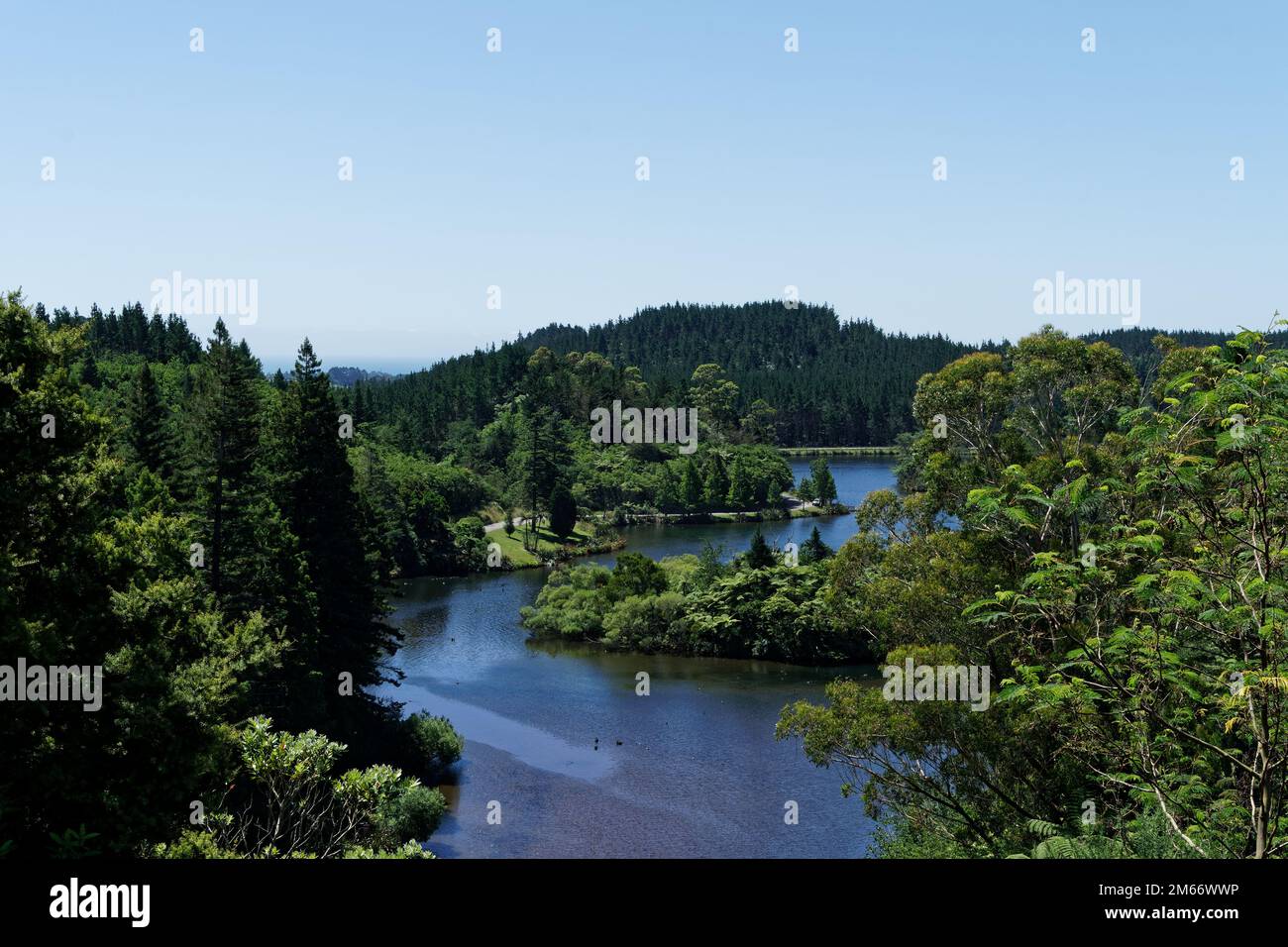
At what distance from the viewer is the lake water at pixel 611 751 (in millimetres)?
31719

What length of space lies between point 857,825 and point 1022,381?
15225 mm

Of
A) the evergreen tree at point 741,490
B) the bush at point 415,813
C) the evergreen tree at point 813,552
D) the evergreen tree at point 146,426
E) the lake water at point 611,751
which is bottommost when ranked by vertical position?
the lake water at point 611,751

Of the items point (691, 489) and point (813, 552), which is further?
point (691, 489)

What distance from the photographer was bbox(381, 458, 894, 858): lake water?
31719 millimetres

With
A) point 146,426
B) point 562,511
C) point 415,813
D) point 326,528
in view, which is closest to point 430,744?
point 415,813

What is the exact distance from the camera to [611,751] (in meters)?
40.2

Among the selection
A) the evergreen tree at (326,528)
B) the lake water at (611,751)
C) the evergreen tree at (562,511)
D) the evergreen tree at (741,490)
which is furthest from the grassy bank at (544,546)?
the evergreen tree at (326,528)

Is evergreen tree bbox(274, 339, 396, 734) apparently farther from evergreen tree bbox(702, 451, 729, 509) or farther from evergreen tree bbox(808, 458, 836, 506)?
evergreen tree bbox(808, 458, 836, 506)

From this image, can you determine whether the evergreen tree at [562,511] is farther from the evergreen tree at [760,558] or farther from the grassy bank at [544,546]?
Answer: the evergreen tree at [760,558]

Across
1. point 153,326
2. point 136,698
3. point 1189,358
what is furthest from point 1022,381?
point 153,326

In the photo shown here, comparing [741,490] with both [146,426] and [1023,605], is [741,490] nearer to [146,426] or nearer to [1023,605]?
[146,426]

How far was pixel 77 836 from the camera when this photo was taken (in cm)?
1445
